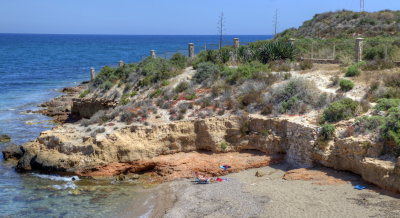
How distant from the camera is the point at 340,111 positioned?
17.3 metres

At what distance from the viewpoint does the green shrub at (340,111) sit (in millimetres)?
17250

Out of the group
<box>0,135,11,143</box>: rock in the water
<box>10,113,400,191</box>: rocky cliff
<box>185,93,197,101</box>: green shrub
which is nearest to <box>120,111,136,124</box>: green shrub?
<box>10,113,400,191</box>: rocky cliff

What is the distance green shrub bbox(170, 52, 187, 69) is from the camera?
2872cm

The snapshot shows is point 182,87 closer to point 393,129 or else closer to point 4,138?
point 4,138

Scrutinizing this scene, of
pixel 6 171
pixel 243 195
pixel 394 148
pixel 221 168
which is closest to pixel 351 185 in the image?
pixel 394 148

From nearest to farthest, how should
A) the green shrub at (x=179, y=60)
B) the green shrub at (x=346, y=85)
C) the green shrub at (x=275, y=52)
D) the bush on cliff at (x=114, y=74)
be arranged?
the green shrub at (x=346, y=85) → the green shrub at (x=275, y=52) → the green shrub at (x=179, y=60) → the bush on cliff at (x=114, y=74)

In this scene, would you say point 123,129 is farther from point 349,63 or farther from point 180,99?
point 349,63

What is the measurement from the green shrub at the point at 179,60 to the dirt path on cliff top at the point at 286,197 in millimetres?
12896

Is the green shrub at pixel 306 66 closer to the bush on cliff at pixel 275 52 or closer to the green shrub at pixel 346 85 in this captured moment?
the bush on cliff at pixel 275 52

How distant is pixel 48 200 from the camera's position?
1627cm

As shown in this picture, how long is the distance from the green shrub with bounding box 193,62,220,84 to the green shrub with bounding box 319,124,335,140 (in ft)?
29.6

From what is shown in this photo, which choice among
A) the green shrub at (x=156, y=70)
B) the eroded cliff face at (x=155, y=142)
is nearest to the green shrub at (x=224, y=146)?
the eroded cliff face at (x=155, y=142)

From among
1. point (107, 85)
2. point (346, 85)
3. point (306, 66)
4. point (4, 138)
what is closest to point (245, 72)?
point (306, 66)

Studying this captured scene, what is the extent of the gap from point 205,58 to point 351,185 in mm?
15729
